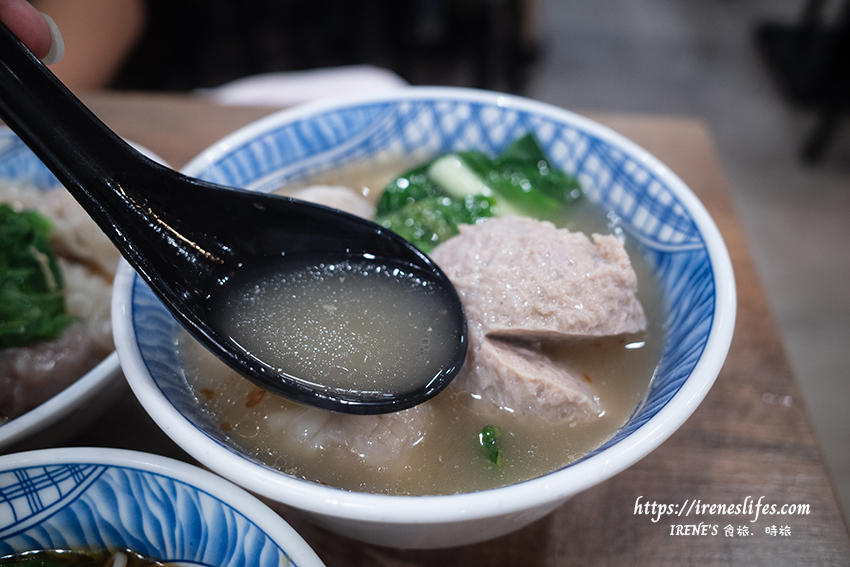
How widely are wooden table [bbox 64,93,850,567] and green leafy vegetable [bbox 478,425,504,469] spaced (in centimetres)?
16

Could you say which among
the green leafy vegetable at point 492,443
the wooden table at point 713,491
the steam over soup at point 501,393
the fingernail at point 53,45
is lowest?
the wooden table at point 713,491

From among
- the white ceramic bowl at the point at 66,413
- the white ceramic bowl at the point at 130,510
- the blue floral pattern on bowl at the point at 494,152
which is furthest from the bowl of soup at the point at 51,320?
the blue floral pattern on bowl at the point at 494,152

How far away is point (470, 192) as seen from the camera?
1534 mm

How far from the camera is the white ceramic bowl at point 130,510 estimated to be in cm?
89

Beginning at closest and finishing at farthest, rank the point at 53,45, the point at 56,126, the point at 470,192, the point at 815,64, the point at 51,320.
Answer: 1. the point at 56,126
2. the point at 53,45
3. the point at 51,320
4. the point at 470,192
5. the point at 815,64

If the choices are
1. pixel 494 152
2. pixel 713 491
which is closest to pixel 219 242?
pixel 494 152

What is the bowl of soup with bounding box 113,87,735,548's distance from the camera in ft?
2.60

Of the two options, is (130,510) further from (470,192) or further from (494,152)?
(494,152)

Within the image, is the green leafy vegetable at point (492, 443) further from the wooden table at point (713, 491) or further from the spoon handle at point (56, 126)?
the spoon handle at point (56, 126)

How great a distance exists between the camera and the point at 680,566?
3.39 feet

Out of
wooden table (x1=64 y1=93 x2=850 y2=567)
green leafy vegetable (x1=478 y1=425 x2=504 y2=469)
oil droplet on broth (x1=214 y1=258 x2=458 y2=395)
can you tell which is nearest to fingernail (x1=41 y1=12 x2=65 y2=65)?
oil droplet on broth (x1=214 y1=258 x2=458 y2=395)

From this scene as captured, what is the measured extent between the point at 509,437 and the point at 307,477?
37 centimetres

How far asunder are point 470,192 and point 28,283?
1086 millimetres

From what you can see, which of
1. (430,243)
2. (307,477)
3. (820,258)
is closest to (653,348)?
(430,243)
